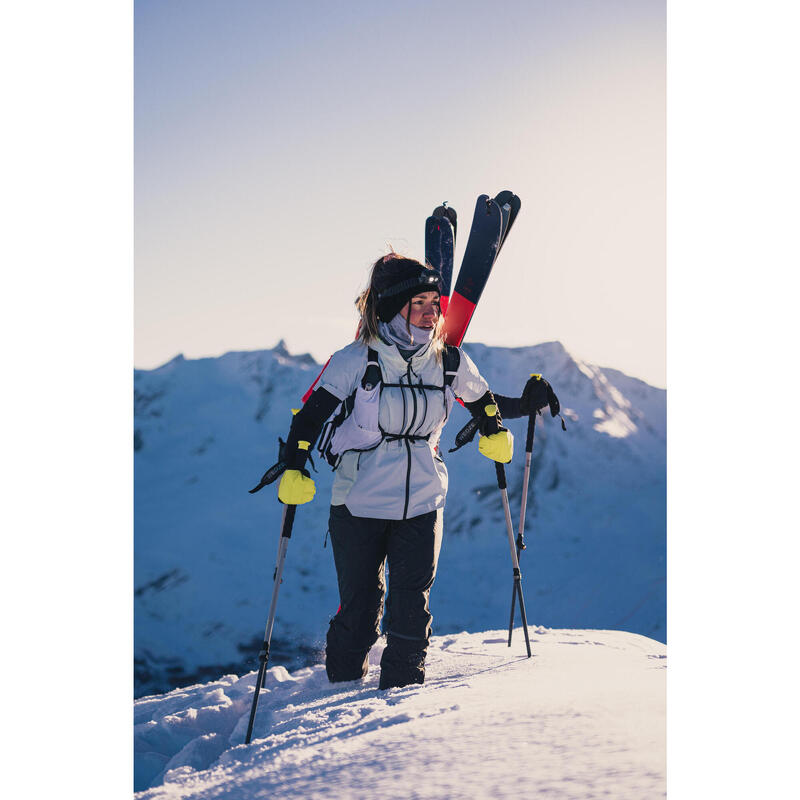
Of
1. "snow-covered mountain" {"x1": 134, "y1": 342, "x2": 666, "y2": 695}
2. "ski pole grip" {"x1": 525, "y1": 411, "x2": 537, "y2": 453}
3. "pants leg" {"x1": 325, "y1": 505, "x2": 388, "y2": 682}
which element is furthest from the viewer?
"snow-covered mountain" {"x1": 134, "y1": 342, "x2": 666, "y2": 695}

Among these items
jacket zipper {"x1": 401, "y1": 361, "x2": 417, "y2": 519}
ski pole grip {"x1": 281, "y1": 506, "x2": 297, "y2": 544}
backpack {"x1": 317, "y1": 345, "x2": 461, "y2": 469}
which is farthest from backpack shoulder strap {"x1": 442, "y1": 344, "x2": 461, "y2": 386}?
ski pole grip {"x1": 281, "y1": 506, "x2": 297, "y2": 544}

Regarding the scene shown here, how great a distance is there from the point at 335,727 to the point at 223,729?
111 centimetres

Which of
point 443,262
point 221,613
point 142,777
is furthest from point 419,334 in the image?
point 221,613

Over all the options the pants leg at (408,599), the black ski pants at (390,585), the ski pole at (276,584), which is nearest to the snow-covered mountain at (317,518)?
the black ski pants at (390,585)

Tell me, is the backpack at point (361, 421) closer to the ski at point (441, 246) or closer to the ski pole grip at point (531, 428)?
the ski at point (441, 246)

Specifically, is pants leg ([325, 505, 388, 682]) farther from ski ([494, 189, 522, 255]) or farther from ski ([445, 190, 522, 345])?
ski ([494, 189, 522, 255])

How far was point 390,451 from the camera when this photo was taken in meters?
3.00

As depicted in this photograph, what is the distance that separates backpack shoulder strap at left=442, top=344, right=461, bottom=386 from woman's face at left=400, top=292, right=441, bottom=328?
23 cm

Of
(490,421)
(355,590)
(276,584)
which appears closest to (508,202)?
(490,421)

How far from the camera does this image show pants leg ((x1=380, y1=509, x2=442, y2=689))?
9.78ft

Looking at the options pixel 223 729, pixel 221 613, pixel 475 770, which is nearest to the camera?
pixel 475 770

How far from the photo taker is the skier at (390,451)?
2.91 m
